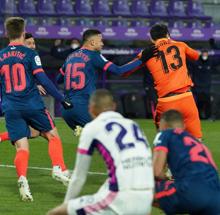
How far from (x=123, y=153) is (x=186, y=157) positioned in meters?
0.76

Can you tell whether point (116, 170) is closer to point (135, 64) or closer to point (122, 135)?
point (122, 135)

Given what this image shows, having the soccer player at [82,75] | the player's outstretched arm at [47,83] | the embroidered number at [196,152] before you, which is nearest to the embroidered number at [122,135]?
the embroidered number at [196,152]

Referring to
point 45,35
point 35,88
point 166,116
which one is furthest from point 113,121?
point 45,35

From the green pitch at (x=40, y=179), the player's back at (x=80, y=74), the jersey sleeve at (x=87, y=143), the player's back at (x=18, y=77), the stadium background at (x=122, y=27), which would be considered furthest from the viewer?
the stadium background at (x=122, y=27)

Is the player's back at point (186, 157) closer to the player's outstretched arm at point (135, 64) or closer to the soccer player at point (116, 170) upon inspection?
the soccer player at point (116, 170)

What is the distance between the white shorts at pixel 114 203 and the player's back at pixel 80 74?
4.60m

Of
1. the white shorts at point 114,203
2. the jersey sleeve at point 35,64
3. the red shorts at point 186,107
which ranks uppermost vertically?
the jersey sleeve at point 35,64

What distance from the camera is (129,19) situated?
25.1m

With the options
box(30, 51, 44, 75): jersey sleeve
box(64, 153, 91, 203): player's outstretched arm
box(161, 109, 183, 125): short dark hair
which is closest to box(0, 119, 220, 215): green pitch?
box(30, 51, 44, 75): jersey sleeve

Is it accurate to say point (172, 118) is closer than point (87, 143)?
No

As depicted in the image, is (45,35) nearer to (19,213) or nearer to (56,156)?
(56,156)

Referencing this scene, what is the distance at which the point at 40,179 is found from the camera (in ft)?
38.3

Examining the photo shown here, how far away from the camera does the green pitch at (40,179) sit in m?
9.42

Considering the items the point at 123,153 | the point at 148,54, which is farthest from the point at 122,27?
the point at 123,153
